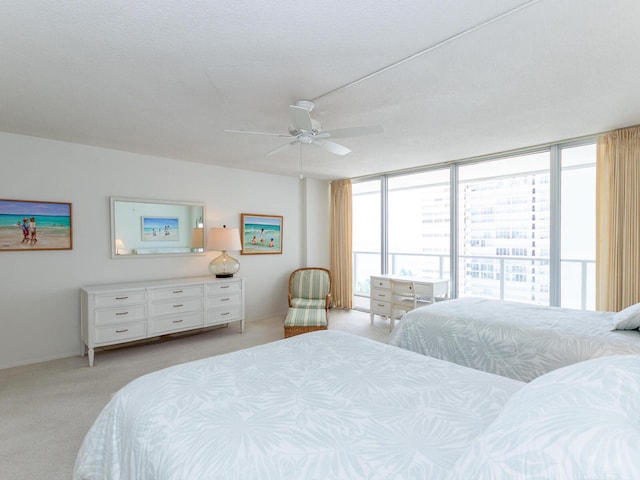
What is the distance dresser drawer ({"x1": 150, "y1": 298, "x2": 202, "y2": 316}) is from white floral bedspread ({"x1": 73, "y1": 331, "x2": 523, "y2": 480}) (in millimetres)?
2438

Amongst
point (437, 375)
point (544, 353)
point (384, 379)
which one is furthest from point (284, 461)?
point (544, 353)

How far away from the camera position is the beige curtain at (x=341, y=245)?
608 centimetres

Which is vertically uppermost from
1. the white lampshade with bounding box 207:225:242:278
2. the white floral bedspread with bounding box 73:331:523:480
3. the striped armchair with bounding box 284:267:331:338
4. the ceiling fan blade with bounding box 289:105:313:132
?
the ceiling fan blade with bounding box 289:105:313:132

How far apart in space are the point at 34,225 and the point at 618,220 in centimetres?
609

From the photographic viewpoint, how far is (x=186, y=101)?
261 centimetres

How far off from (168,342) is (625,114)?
544 centimetres

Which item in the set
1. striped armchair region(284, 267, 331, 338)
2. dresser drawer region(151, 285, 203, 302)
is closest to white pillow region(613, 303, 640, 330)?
striped armchair region(284, 267, 331, 338)

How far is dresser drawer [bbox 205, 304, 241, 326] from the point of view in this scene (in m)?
4.35

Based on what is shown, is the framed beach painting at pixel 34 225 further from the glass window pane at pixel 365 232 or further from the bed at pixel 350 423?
the glass window pane at pixel 365 232

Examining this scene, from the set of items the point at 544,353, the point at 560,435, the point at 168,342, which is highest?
the point at 560,435

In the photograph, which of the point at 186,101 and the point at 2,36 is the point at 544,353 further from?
the point at 2,36

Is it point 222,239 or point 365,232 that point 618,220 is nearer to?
point 365,232

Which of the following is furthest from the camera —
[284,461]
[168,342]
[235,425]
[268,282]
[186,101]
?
[268,282]

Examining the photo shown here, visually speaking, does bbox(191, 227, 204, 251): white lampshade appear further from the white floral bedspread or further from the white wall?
the white floral bedspread
